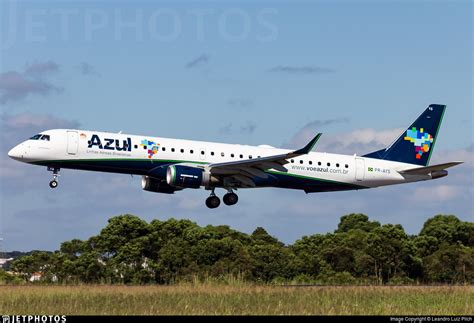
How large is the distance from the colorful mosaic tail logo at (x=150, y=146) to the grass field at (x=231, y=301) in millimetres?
14211

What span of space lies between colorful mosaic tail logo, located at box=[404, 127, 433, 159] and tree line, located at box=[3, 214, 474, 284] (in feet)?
87.3

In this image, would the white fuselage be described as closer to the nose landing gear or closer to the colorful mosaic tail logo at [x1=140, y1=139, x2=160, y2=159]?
the colorful mosaic tail logo at [x1=140, y1=139, x2=160, y2=159]

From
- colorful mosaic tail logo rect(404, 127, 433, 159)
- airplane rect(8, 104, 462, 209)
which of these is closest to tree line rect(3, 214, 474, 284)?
colorful mosaic tail logo rect(404, 127, 433, 159)

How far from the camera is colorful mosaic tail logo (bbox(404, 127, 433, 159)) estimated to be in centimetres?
5516

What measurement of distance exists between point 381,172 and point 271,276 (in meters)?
38.8

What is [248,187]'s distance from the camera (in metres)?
49.2

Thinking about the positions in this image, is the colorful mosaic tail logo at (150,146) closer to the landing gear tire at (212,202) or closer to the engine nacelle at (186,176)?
the engine nacelle at (186,176)

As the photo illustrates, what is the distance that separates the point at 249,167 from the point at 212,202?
3.31m

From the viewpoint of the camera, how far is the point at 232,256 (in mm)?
89375

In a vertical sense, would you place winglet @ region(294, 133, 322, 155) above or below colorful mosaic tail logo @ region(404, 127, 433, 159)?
below

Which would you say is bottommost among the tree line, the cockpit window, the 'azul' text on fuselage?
the tree line

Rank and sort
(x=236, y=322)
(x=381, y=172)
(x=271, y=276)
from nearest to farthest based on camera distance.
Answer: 1. (x=236, y=322)
2. (x=381, y=172)
3. (x=271, y=276)

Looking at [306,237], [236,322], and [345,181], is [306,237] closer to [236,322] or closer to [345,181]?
[345,181]

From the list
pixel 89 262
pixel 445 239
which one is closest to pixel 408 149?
pixel 89 262
